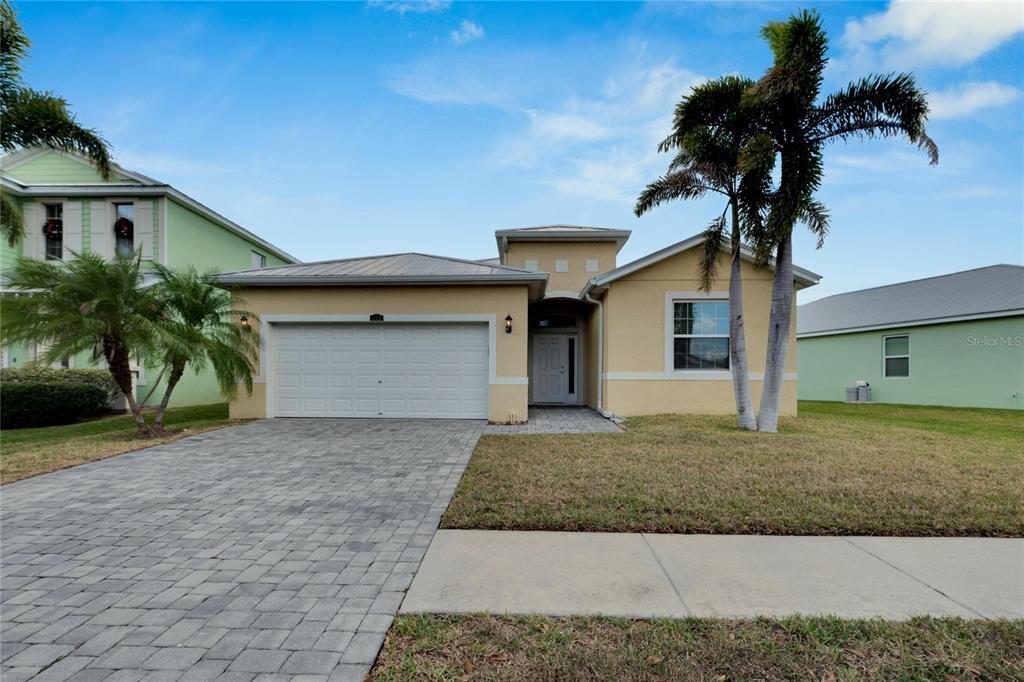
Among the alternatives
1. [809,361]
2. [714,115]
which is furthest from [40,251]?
[809,361]

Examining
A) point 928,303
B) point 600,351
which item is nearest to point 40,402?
point 600,351

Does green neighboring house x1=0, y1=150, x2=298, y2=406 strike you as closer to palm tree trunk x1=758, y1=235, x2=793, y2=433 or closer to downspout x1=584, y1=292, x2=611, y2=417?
downspout x1=584, y1=292, x2=611, y2=417

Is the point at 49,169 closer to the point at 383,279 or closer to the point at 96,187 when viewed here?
the point at 96,187

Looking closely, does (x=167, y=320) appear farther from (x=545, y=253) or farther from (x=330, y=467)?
(x=545, y=253)

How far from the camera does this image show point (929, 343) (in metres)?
15.5

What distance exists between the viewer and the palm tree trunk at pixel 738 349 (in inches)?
361

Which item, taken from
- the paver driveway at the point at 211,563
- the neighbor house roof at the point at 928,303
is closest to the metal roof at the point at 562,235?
the paver driveway at the point at 211,563

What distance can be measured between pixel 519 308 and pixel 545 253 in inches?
194

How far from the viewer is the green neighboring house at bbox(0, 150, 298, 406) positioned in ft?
43.9

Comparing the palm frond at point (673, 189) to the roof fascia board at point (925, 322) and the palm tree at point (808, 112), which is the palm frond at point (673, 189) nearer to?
the palm tree at point (808, 112)

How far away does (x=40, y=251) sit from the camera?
45.1 feet

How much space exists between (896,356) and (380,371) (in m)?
18.0

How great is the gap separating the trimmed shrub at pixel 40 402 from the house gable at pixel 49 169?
7.22 m

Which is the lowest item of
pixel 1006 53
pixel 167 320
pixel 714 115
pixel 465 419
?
pixel 465 419
